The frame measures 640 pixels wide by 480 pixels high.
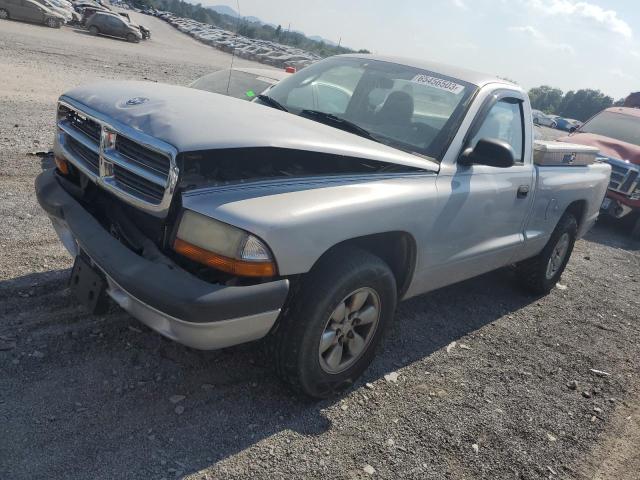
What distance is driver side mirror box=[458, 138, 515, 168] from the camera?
3480mm

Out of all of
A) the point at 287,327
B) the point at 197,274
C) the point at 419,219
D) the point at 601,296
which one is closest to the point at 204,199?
the point at 197,274

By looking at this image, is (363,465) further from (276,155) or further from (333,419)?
(276,155)

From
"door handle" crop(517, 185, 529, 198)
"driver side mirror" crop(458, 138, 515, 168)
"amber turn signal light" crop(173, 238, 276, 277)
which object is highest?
"driver side mirror" crop(458, 138, 515, 168)

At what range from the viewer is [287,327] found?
110 inches

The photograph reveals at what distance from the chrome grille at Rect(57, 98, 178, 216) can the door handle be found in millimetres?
2734

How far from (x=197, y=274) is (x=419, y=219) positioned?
135 centimetres

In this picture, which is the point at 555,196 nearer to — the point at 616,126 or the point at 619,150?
the point at 619,150

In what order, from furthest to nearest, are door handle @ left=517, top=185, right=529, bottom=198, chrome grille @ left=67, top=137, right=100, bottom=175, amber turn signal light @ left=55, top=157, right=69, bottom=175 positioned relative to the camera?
door handle @ left=517, top=185, right=529, bottom=198 < amber turn signal light @ left=55, top=157, right=69, bottom=175 < chrome grille @ left=67, top=137, right=100, bottom=175

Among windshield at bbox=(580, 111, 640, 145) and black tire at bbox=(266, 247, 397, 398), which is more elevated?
windshield at bbox=(580, 111, 640, 145)

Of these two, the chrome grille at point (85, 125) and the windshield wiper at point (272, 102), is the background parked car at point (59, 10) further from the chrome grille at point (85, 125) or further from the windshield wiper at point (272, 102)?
the chrome grille at point (85, 125)

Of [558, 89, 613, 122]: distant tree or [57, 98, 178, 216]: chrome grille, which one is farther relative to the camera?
[558, 89, 613, 122]: distant tree

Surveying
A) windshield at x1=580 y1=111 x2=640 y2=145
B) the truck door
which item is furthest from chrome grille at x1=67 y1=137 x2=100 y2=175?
windshield at x1=580 y1=111 x2=640 y2=145

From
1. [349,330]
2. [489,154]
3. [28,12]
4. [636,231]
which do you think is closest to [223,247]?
[349,330]

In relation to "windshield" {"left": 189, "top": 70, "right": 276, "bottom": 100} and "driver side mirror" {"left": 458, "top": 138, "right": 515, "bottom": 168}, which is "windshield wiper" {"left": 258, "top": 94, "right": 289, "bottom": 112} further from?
"windshield" {"left": 189, "top": 70, "right": 276, "bottom": 100}
